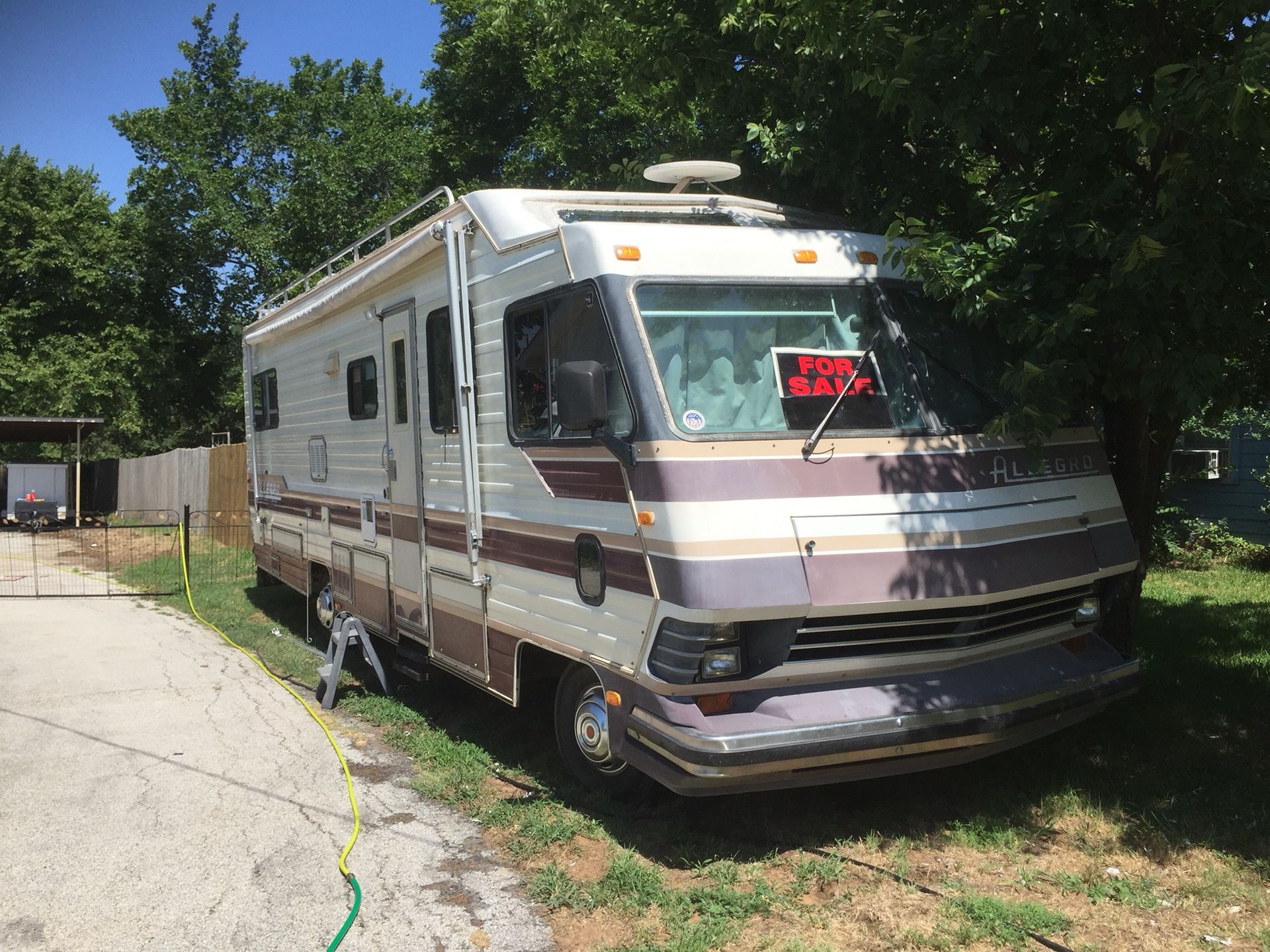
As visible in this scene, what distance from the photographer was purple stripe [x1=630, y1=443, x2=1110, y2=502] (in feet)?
14.5

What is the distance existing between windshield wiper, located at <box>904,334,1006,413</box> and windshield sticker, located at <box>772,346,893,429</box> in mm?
355

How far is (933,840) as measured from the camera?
15.6 ft

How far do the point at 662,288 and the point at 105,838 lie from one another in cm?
372

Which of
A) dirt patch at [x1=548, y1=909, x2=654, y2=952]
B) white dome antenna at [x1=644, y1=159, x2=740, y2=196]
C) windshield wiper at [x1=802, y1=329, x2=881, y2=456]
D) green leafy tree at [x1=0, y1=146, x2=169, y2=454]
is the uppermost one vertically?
green leafy tree at [x1=0, y1=146, x2=169, y2=454]

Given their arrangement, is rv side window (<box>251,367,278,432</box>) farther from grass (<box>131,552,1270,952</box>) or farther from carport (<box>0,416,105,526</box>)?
carport (<box>0,416,105,526</box>)

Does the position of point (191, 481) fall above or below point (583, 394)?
below

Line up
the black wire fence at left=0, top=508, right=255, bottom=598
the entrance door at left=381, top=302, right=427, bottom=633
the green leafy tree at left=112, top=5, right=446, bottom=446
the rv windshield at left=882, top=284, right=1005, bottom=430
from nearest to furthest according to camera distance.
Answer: the rv windshield at left=882, top=284, right=1005, bottom=430 < the entrance door at left=381, top=302, right=427, bottom=633 < the black wire fence at left=0, top=508, right=255, bottom=598 < the green leafy tree at left=112, top=5, right=446, bottom=446

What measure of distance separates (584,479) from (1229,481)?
1144 cm

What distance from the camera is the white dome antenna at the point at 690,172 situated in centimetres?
589

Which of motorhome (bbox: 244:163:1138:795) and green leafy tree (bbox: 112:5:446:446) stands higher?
green leafy tree (bbox: 112:5:446:446)

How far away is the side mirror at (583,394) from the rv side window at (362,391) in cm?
309

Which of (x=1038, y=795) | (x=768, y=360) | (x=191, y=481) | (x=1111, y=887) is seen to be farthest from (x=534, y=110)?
(x=1111, y=887)

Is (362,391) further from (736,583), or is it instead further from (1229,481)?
(1229,481)

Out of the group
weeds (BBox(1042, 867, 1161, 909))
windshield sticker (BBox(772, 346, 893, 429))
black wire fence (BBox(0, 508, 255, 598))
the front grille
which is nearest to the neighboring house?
the front grille
